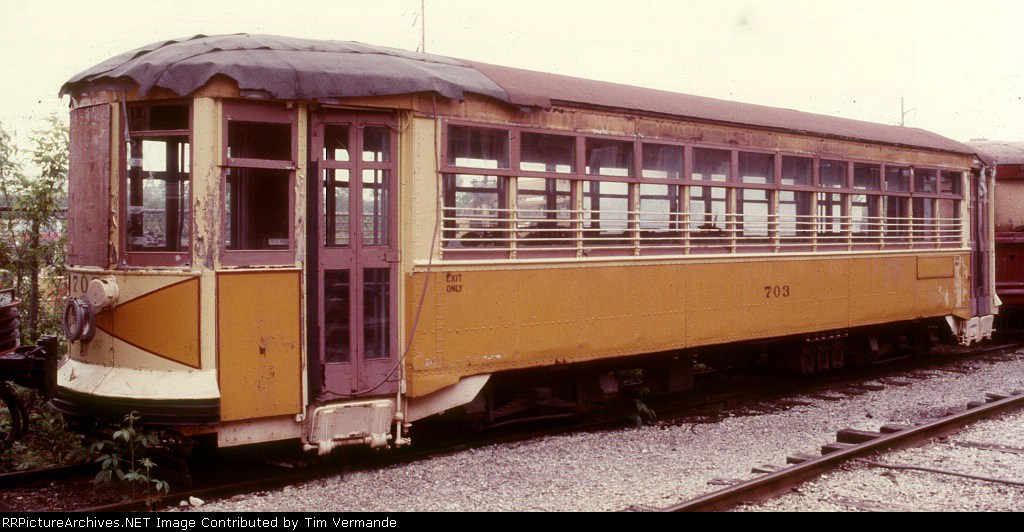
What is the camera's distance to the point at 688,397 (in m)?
9.63

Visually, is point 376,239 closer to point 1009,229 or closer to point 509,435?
point 509,435

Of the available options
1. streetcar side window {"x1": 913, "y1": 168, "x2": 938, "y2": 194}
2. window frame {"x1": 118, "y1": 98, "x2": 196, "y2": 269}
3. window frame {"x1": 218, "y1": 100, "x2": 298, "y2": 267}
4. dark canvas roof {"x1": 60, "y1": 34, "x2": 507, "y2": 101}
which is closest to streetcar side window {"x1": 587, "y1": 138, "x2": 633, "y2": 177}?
dark canvas roof {"x1": 60, "y1": 34, "x2": 507, "y2": 101}

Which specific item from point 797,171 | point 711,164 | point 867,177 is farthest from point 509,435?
point 867,177

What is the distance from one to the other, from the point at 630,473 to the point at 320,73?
138 inches

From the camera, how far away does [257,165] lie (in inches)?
238

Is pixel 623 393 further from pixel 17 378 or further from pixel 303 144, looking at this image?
pixel 17 378

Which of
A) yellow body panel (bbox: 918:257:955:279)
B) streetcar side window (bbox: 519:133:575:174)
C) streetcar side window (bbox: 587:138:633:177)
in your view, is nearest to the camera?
streetcar side window (bbox: 519:133:575:174)

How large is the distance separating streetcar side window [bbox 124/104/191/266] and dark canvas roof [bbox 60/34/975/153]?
0.24 m

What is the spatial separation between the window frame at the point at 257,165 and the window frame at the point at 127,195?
186 mm

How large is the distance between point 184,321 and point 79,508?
1.31m

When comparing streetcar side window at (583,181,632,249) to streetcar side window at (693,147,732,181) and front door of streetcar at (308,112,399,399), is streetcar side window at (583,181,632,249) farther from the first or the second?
front door of streetcar at (308,112,399,399)

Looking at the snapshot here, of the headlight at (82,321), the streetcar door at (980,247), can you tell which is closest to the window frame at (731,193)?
the streetcar door at (980,247)

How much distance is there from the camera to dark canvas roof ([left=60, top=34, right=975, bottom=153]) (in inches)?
233

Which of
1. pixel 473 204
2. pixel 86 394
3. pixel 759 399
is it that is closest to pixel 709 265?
pixel 759 399
